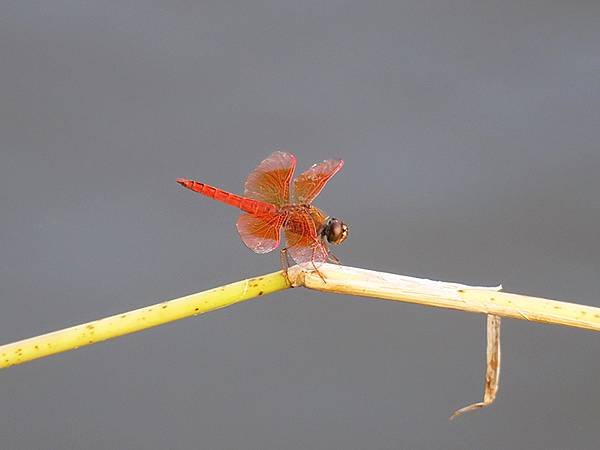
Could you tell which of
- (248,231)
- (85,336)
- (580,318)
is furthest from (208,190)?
(580,318)

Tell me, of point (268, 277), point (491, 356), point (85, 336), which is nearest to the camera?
point (85, 336)

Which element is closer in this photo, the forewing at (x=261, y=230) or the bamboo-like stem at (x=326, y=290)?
the bamboo-like stem at (x=326, y=290)

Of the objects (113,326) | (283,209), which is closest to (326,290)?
(283,209)

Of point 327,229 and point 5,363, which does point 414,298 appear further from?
point 5,363

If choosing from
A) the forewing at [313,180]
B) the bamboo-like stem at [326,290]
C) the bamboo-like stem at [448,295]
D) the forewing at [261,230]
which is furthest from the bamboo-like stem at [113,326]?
the forewing at [313,180]

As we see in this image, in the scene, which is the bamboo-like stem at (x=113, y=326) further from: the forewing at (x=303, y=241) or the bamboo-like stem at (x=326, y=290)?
the forewing at (x=303, y=241)

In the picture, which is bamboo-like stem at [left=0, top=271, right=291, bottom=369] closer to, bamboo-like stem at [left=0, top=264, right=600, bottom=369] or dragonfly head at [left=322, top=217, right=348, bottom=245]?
bamboo-like stem at [left=0, top=264, right=600, bottom=369]
